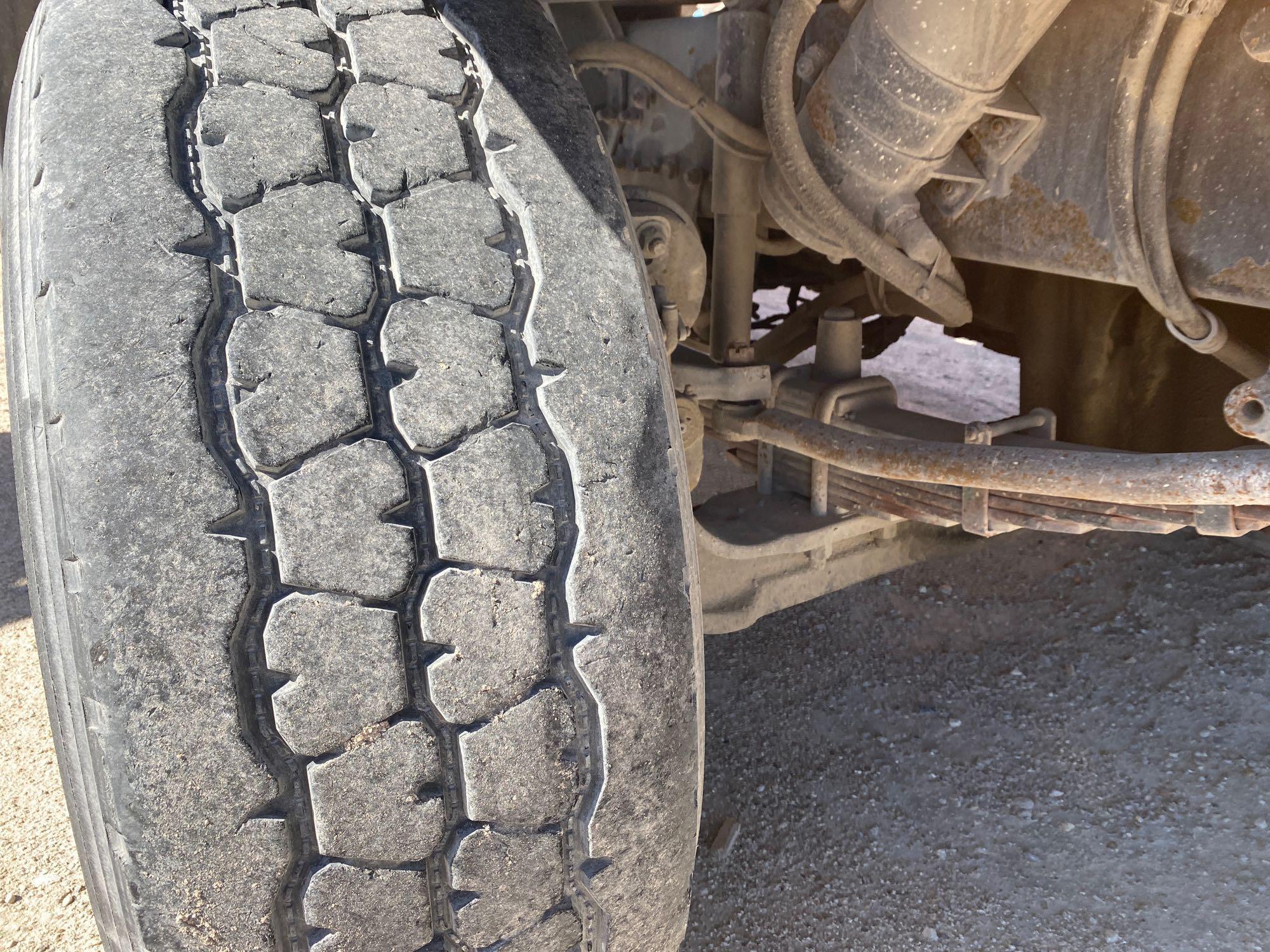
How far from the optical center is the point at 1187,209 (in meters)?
1.18

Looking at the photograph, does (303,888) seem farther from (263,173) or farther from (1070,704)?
(1070,704)

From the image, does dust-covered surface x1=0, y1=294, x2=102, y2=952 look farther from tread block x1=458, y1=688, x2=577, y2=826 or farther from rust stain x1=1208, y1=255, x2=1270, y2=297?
rust stain x1=1208, y1=255, x2=1270, y2=297

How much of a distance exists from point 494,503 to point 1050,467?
28.7 inches

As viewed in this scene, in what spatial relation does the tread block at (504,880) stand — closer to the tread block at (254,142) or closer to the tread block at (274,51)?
the tread block at (254,142)

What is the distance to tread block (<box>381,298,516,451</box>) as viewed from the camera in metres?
0.88

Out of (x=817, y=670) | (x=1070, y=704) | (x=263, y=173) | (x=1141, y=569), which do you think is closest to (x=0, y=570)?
(x=817, y=670)

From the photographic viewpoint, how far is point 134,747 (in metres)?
0.81

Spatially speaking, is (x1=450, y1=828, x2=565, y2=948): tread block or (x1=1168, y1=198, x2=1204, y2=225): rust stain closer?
(x1=450, y1=828, x2=565, y2=948): tread block

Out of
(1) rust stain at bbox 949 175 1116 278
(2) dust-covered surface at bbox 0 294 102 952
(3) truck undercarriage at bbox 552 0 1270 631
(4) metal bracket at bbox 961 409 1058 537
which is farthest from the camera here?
(2) dust-covered surface at bbox 0 294 102 952

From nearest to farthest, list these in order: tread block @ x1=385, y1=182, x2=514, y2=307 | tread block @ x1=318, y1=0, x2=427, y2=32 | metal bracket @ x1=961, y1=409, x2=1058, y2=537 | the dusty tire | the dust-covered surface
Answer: the dusty tire → tread block @ x1=385, y1=182, x2=514, y2=307 → tread block @ x1=318, y1=0, x2=427, y2=32 → metal bracket @ x1=961, y1=409, x2=1058, y2=537 → the dust-covered surface

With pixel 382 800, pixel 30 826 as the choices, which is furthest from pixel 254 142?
pixel 30 826

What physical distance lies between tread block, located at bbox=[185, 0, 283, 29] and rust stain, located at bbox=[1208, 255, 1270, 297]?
104 cm

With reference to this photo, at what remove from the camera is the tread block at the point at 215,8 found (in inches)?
39.2

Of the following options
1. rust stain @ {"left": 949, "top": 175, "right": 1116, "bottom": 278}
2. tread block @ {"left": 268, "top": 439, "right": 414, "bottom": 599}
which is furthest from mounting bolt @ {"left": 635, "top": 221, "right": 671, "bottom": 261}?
tread block @ {"left": 268, "top": 439, "right": 414, "bottom": 599}
